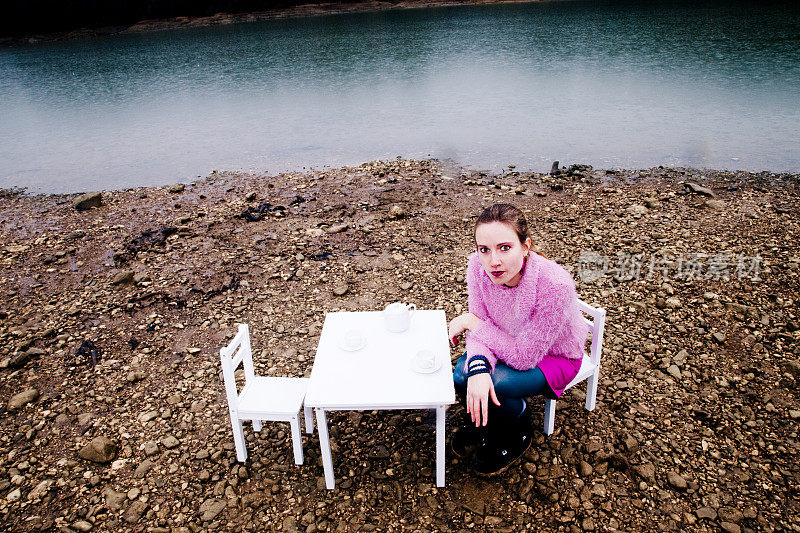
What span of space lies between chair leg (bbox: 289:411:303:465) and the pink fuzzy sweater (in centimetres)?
135

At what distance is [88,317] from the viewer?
627cm

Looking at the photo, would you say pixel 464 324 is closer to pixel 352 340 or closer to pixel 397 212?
pixel 352 340

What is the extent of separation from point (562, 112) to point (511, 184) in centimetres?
909

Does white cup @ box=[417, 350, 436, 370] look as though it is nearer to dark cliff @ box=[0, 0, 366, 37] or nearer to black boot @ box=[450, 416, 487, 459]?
black boot @ box=[450, 416, 487, 459]

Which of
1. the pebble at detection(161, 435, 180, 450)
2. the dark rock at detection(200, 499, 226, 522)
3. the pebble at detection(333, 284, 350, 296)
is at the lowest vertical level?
the dark rock at detection(200, 499, 226, 522)

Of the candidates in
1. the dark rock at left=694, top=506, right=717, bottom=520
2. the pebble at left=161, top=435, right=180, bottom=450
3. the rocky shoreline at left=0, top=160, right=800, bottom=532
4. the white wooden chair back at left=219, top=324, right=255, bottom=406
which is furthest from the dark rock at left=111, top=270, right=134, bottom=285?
the dark rock at left=694, top=506, right=717, bottom=520

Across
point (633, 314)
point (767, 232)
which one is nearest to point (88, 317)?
point (633, 314)

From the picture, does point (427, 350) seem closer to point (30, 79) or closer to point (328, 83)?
point (328, 83)

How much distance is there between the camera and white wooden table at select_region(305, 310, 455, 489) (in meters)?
3.38

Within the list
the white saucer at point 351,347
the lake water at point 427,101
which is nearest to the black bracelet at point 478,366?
the white saucer at point 351,347

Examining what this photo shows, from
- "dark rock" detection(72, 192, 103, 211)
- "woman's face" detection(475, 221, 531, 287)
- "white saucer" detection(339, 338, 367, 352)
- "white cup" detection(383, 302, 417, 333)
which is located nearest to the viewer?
"woman's face" detection(475, 221, 531, 287)

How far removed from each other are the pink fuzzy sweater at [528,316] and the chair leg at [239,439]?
1.81m

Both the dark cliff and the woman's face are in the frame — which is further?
the dark cliff

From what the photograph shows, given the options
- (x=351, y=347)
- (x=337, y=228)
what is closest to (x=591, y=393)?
(x=351, y=347)
